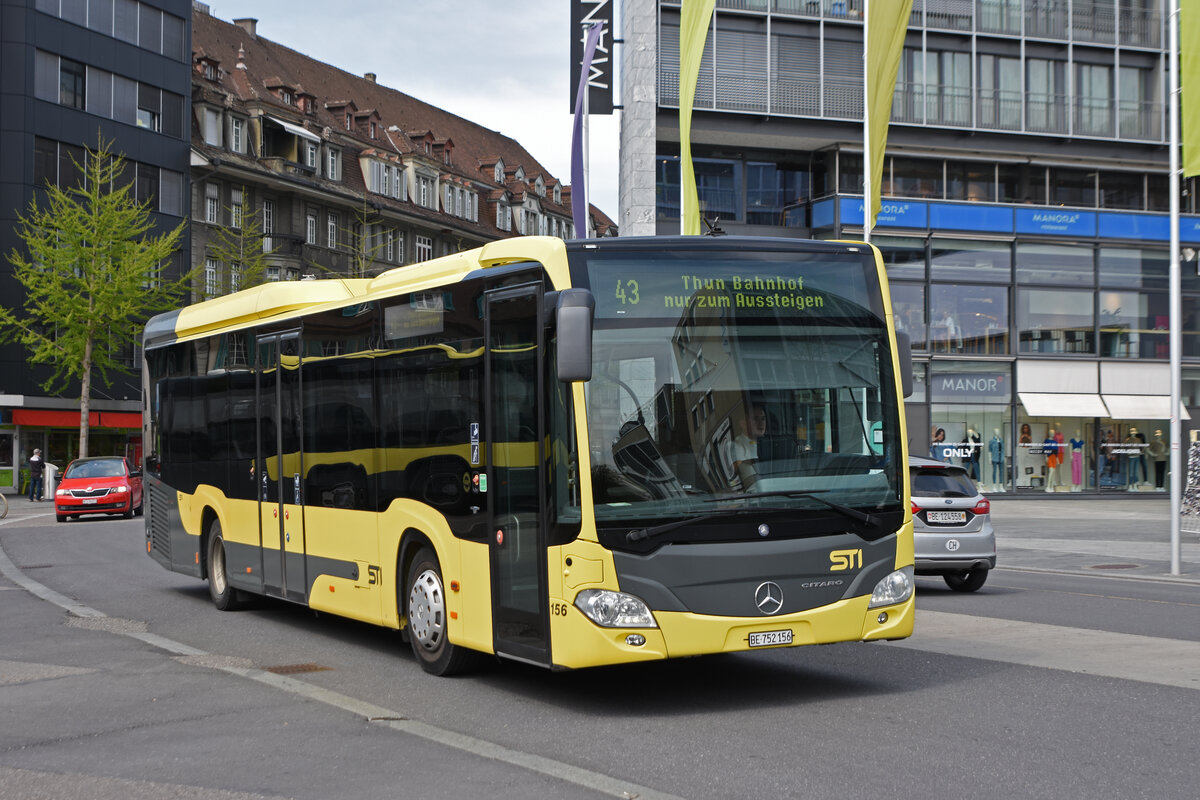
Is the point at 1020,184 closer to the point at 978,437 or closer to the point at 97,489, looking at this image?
the point at 978,437

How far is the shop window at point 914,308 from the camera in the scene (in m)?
42.3

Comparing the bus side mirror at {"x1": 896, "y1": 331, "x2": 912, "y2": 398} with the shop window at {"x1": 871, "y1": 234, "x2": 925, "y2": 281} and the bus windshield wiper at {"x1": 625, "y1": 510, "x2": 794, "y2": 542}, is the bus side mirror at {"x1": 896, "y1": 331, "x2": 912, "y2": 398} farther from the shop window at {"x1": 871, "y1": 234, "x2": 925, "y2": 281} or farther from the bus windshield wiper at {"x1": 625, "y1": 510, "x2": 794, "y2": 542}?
the shop window at {"x1": 871, "y1": 234, "x2": 925, "y2": 281}

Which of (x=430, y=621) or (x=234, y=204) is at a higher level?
(x=234, y=204)

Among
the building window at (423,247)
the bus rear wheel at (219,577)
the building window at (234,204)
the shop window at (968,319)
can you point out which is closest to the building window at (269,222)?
the building window at (234,204)

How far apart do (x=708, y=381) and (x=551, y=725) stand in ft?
7.09

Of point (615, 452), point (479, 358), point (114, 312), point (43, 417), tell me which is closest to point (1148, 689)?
point (615, 452)

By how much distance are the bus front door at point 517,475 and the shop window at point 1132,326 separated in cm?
3845

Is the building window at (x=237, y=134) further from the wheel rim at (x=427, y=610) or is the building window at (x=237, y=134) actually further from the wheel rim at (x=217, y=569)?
the wheel rim at (x=427, y=610)

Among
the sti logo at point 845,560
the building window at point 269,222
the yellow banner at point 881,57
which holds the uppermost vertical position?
the building window at point 269,222

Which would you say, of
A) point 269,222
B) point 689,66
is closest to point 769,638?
point 689,66

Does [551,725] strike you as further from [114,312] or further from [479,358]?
[114,312]

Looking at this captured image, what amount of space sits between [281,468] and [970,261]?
33.3m

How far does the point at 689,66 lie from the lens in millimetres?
26141

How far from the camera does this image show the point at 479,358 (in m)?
9.42
